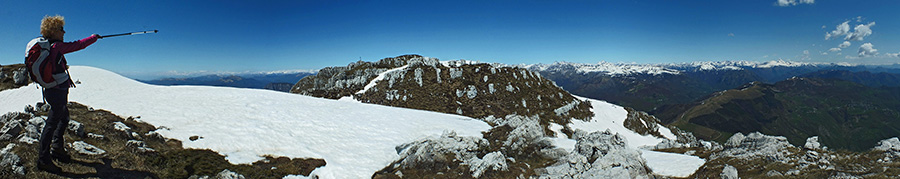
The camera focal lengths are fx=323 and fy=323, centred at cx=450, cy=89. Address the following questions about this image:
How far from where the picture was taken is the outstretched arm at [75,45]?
8820mm

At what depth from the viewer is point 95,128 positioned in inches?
634

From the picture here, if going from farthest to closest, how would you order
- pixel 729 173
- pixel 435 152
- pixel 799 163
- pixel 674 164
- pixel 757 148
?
pixel 674 164 < pixel 757 148 < pixel 435 152 < pixel 799 163 < pixel 729 173

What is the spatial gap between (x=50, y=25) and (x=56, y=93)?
1.97 meters

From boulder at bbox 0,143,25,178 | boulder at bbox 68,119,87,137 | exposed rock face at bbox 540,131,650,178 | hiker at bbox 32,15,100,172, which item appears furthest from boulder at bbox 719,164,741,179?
boulder at bbox 68,119,87,137

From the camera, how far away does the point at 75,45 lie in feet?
30.0

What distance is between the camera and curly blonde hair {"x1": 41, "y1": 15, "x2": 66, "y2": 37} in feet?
28.1

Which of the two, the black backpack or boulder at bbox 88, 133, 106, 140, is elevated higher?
the black backpack

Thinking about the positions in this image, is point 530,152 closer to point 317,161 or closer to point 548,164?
point 548,164

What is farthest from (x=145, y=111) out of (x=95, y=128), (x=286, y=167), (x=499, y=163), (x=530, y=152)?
(x=530, y=152)

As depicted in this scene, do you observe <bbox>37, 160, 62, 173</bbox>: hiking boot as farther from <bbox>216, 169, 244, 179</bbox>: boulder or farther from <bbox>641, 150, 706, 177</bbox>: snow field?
<bbox>641, 150, 706, 177</bbox>: snow field

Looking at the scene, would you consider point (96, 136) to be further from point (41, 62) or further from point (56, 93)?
point (41, 62)

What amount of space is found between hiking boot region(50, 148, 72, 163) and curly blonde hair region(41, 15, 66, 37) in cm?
415

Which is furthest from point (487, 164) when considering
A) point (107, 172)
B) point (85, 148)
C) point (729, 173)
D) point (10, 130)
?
point (10, 130)

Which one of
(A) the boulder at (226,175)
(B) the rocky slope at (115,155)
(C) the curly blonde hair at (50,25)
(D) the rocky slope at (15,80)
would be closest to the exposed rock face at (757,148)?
(B) the rocky slope at (115,155)
